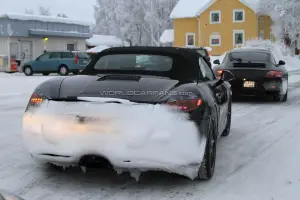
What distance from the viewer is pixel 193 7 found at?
55.3 metres

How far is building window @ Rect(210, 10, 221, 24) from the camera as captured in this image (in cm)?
5262

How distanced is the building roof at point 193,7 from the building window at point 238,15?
43.3 inches

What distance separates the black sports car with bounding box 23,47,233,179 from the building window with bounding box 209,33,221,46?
48798mm

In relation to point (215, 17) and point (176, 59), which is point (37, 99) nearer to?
point (176, 59)

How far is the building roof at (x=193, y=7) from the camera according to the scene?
50.8 meters

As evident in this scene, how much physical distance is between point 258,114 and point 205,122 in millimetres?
5791

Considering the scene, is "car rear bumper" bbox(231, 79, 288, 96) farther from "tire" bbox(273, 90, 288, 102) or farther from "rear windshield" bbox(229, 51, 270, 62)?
"rear windshield" bbox(229, 51, 270, 62)

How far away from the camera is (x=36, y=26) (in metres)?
34.5

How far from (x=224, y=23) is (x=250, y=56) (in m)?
40.8

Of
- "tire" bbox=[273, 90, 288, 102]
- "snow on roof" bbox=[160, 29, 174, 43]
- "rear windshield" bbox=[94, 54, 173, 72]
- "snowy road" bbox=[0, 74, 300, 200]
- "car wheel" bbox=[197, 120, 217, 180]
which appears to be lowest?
"snowy road" bbox=[0, 74, 300, 200]

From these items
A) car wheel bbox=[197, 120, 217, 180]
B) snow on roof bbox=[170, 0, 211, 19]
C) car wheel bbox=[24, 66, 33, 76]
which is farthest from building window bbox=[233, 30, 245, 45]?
car wheel bbox=[197, 120, 217, 180]

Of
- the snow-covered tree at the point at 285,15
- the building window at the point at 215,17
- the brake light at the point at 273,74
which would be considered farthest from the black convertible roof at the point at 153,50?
the building window at the point at 215,17

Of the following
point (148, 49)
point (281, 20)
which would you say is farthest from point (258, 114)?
point (281, 20)

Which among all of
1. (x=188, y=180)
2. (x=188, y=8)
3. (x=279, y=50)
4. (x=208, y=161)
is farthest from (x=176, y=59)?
(x=188, y=8)
